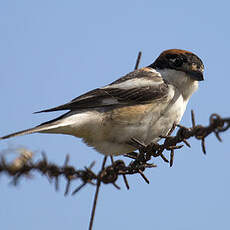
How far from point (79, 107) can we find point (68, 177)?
6.93 ft

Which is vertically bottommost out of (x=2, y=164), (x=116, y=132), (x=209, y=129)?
(x=116, y=132)

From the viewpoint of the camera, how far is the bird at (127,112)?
13.3ft

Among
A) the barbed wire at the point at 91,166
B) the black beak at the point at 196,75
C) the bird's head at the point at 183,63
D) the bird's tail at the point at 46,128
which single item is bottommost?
the bird's tail at the point at 46,128

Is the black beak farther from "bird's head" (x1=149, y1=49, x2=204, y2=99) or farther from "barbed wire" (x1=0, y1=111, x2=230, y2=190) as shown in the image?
"barbed wire" (x1=0, y1=111, x2=230, y2=190)

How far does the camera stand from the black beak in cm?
441

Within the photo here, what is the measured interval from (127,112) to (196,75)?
0.97m

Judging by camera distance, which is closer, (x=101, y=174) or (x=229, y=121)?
(x=229, y=121)

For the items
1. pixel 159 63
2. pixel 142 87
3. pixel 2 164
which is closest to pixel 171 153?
pixel 142 87

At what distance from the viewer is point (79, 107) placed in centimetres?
416

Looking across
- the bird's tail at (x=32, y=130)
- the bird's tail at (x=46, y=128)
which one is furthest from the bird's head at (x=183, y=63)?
the bird's tail at (x=32, y=130)

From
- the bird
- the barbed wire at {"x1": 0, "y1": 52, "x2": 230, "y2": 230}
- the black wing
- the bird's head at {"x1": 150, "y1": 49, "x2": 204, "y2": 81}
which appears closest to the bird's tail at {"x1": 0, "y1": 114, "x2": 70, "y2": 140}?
the bird

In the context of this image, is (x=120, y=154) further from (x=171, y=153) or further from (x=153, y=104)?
(x=171, y=153)

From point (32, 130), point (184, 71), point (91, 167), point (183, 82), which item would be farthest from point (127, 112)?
point (91, 167)

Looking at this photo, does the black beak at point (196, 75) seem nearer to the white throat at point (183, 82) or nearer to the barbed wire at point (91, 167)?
the white throat at point (183, 82)
